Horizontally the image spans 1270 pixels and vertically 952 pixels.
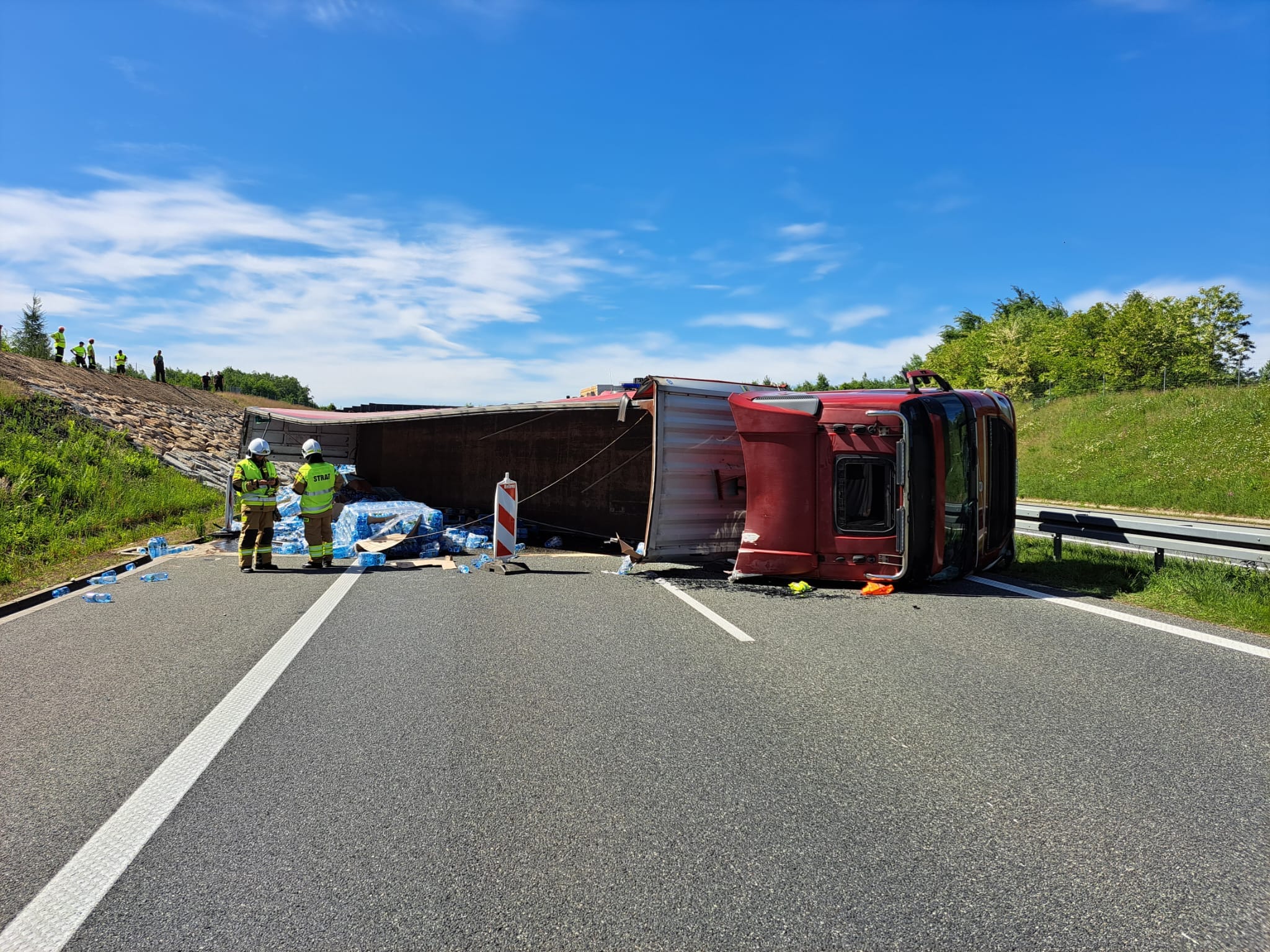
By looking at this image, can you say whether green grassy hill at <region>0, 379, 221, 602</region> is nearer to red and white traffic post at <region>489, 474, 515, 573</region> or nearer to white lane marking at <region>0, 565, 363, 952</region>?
red and white traffic post at <region>489, 474, 515, 573</region>

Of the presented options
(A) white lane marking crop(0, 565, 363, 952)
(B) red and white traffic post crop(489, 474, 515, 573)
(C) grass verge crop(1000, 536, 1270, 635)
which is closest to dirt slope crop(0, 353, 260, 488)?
(B) red and white traffic post crop(489, 474, 515, 573)

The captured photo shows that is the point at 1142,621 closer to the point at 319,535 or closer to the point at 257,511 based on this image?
the point at 319,535

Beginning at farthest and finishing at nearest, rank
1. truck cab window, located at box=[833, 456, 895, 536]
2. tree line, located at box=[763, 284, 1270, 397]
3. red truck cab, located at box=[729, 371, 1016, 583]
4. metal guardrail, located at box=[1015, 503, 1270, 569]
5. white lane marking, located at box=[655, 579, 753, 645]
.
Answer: tree line, located at box=[763, 284, 1270, 397] < truck cab window, located at box=[833, 456, 895, 536] < red truck cab, located at box=[729, 371, 1016, 583] < metal guardrail, located at box=[1015, 503, 1270, 569] < white lane marking, located at box=[655, 579, 753, 645]

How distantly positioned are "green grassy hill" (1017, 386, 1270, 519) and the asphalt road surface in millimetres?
18848

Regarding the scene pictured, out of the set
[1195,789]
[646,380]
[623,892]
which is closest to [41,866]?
[623,892]

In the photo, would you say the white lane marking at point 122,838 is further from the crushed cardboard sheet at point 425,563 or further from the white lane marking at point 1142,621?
the white lane marking at point 1142,621

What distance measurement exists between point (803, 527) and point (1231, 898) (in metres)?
6.60

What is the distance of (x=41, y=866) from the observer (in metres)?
2.94

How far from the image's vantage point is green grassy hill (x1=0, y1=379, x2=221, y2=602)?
37.3 feet

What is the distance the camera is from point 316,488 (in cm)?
1128

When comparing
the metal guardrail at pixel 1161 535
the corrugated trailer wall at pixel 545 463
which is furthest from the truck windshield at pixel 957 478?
the corrugated trailer wall at pixel 545 463

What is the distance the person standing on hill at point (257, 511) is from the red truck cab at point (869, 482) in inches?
258

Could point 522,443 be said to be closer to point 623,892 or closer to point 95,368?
point 623,892

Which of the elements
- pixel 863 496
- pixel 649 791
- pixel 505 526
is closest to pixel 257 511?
pixel 505 526
